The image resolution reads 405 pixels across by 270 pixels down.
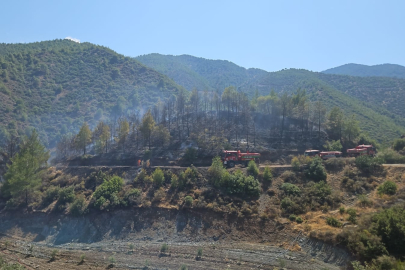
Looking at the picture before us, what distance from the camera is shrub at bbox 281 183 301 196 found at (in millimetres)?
35266

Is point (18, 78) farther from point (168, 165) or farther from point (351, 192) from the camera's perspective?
point (351, 192)

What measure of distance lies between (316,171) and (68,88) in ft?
389

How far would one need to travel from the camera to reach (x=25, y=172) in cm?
4162

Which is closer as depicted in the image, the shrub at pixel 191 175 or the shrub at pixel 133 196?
the shrub at pixel 133 196

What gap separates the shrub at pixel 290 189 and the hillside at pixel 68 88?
88182 mm

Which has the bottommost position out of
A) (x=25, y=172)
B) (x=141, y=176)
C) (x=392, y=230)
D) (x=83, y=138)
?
(x=141, y=176)

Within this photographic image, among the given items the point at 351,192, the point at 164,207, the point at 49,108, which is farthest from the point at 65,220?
the point at 49,108

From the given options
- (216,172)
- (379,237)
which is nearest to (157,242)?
(216,172)

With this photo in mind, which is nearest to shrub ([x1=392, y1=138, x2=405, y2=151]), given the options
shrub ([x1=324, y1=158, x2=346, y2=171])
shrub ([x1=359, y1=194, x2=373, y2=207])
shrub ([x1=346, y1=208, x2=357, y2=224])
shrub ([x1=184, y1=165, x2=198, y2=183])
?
shrub ([x1=324, y1=158, x2=346, y2=171])

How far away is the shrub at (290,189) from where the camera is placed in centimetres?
3527

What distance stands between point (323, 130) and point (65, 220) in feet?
177

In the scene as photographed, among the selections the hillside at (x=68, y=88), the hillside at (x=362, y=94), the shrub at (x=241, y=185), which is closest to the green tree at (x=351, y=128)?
the hillside at (x=362, y=94)

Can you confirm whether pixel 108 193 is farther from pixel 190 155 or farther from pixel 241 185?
pixel 241 185

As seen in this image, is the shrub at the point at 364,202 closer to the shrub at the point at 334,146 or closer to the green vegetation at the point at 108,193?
the shrub at the point at 334,146
